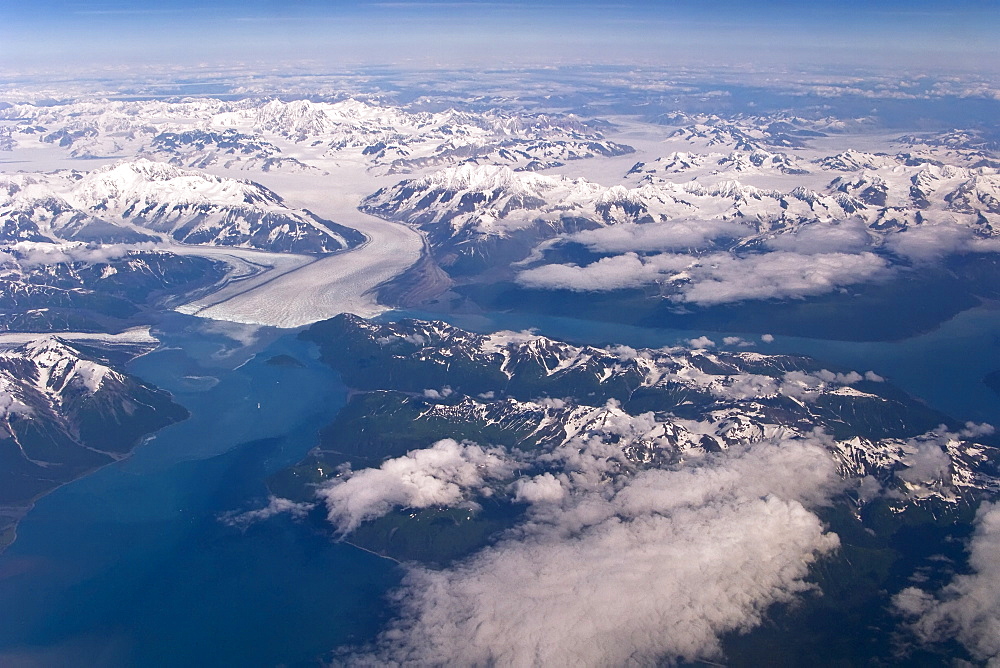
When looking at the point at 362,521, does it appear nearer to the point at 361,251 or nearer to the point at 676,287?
the point at 676,287

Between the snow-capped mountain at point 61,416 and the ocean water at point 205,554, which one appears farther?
the snow-capped mountain at point 61,416

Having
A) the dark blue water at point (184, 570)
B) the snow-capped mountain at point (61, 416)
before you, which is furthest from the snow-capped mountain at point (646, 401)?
the snow-capped mountain at point (61, 416)

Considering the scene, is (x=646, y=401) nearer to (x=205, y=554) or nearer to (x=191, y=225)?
(x=205, y=554)

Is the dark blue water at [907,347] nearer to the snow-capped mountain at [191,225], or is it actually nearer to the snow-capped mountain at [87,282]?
the snow-capped mountain at [87,282]

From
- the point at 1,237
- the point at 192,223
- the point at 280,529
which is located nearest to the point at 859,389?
the point at 280,529

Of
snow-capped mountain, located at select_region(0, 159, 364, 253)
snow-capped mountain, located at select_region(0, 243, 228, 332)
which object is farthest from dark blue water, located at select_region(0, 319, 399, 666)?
snow-capped mountain, located at select_region(0, 159, 364, 253)

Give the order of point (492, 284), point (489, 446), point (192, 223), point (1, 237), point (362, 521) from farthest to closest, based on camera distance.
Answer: point (192, 223) → point (1, 237) → point (492, 284) → point (489, 446) → point (362, 521)
